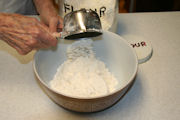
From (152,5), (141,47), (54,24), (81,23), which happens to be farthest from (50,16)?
(152,5)

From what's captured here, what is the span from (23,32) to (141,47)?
444 millimetres

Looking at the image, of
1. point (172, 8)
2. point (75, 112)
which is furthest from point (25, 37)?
point (172, 8)

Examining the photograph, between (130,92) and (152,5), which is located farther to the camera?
(152,5)

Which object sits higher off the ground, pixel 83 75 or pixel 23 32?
pixel 23 32

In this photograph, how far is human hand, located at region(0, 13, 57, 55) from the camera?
1.77 ft

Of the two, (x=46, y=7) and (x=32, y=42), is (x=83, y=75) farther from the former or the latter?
(x=46, y=7)

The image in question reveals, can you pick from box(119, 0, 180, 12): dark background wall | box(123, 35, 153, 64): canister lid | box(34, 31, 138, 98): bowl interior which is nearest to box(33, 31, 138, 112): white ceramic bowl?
box(34, 31, 138, 98): bowl interior

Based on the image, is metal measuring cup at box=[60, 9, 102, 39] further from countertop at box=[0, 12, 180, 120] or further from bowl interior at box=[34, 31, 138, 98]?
countertop at box=[0, 12, 180, 120]

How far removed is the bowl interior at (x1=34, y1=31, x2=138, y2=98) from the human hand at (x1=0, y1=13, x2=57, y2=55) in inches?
2.6

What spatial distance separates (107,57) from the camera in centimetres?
74

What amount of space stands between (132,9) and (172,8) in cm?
32

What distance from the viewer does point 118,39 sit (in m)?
0.67

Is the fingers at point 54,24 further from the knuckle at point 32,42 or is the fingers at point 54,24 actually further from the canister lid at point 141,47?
the canister lid at point 141,47

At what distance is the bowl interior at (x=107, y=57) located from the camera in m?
0.63
